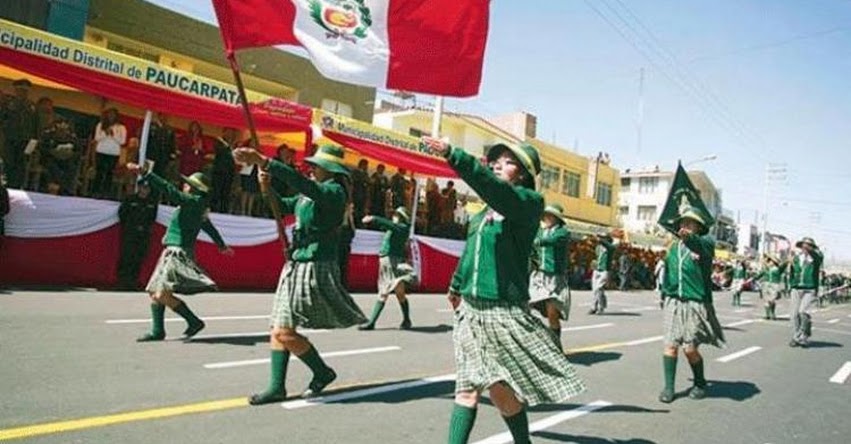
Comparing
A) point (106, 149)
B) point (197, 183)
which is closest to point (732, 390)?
point (197, 183)

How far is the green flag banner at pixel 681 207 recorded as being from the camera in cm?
709

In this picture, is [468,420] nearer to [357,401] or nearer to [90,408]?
[357,401]

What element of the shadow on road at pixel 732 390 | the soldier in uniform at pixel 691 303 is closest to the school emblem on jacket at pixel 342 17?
the soldier in uniform at pixel 691 303

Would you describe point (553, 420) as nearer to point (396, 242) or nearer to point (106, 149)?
Result: point (396, 242)

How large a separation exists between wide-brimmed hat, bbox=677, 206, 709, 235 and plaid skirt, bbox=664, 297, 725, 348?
32.0 inches

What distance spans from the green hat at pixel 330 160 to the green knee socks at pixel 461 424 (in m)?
2.47

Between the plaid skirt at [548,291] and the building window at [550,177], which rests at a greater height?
the building window at [550,177]

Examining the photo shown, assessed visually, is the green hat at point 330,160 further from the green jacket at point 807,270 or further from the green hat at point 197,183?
the green jacket at point 807,270

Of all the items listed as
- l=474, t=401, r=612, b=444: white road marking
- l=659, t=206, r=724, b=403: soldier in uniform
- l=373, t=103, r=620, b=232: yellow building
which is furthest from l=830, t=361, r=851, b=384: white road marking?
l=373, t=103, r=620, b=232: yellow building

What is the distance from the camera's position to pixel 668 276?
24.5 feet

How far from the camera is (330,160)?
5.52 m

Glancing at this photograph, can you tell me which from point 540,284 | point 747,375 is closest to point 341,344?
point 540,284

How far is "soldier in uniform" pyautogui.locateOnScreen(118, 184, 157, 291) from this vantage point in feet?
36.7

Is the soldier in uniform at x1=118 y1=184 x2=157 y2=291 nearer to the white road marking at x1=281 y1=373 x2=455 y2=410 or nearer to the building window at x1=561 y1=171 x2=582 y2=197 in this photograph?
the white road marking at x1=281 y1=373 x2=455 y2=410
